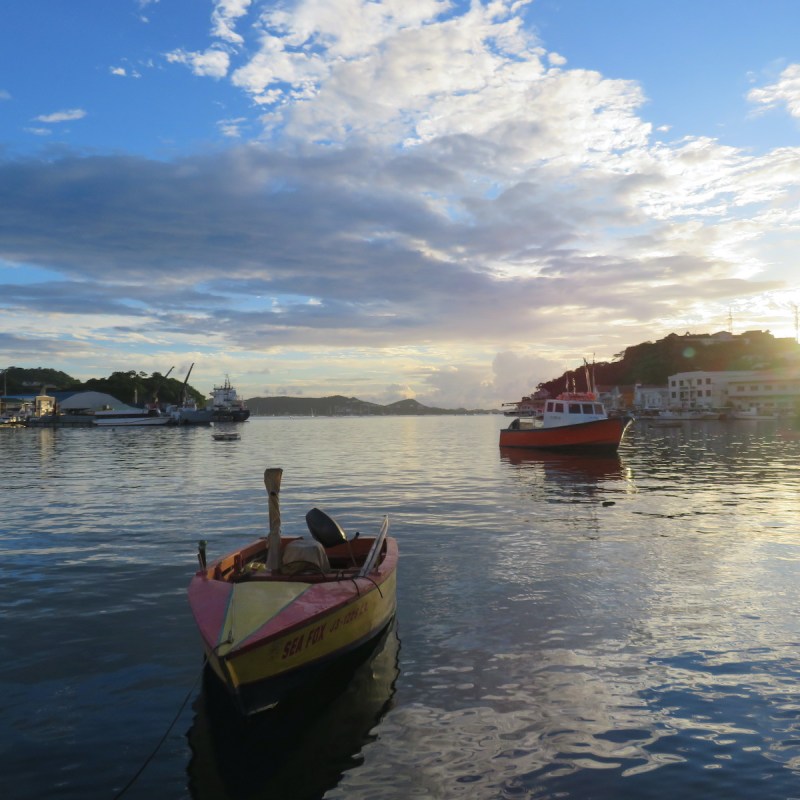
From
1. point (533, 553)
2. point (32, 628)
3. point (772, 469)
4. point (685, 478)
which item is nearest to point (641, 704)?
point (533, 553)

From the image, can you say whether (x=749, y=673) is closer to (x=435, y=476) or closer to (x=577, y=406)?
(x=435, y=476)

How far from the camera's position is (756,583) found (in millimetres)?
13570

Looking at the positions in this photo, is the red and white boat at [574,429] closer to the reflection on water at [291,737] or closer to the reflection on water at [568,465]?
the reflection on water at [568,465]

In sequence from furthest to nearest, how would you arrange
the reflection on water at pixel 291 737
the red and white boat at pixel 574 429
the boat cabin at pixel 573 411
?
1. the boat cabin at pixel 573 411
2. the red and white boat at pixel 574 429
3. the reflection on water at pixel 291 737

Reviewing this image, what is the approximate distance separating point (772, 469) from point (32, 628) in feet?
130

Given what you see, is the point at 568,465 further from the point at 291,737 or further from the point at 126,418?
the point at 126,418

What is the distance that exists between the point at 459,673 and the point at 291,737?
2.72 m

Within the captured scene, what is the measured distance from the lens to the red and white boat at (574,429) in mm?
48938

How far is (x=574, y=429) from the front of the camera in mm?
50406

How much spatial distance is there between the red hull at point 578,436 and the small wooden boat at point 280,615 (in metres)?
40.9

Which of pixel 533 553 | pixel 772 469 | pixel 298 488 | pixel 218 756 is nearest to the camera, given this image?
pixel 218 756

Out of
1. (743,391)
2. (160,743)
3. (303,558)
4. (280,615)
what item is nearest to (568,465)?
(303,558)

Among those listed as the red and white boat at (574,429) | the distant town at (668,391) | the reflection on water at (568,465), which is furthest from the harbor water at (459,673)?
the distant town at (668,391)

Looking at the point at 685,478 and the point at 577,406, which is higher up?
the point at 577,406
